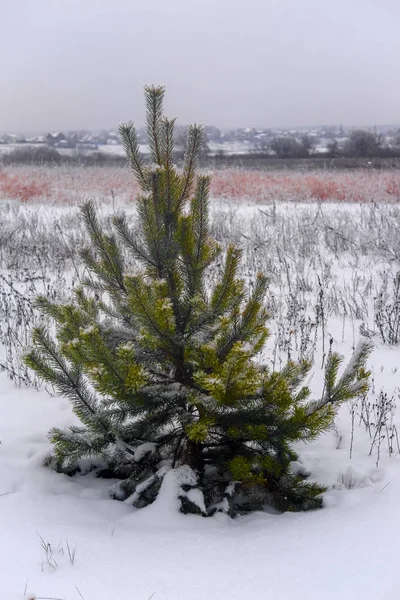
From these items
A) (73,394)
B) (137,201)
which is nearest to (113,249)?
(137,201)

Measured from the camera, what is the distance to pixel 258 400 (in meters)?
2.68

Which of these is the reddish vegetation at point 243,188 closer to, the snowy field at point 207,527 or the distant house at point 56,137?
the snowy field at point 207,527

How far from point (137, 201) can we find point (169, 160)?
312mm

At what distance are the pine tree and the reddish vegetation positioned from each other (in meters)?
9.91

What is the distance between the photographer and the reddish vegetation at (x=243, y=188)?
1293 cm

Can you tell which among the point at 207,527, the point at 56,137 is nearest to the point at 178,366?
the point at 207,527

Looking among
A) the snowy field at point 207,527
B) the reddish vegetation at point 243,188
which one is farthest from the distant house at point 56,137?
the snowy field at point 207,527

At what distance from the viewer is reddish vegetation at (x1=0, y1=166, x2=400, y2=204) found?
12930 mm

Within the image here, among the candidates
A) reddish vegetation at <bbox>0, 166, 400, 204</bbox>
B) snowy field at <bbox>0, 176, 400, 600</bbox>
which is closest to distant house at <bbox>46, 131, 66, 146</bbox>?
reddish vegetation at <bbox>0, 166, 400, 204</bbox>

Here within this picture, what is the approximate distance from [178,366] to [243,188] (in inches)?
457

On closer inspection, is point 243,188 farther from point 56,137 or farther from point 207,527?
point 56,137

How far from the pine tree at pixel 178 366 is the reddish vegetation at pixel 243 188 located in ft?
32.5

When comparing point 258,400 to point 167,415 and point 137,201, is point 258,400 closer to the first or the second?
point 167,415

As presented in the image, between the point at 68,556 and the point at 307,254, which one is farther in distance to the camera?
the point at 307,254
